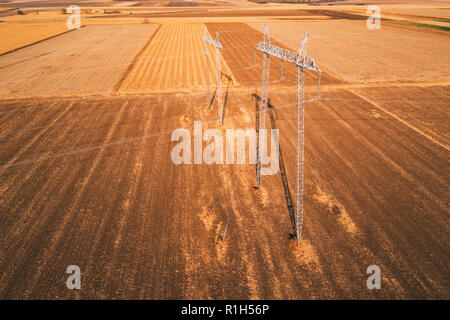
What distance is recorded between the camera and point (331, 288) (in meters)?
10.8

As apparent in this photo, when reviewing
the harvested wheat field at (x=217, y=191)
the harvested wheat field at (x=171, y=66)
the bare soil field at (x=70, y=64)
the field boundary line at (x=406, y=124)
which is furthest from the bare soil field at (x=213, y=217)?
the bare soil field at (x=70, y=64)

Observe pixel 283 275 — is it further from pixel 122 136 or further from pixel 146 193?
pixel 122 136

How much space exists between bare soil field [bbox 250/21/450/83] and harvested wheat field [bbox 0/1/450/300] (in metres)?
2.00

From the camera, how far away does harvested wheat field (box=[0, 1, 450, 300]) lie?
37.1 ft

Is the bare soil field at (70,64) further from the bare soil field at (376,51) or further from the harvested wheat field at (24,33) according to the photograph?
the bare soil field at (376,51)

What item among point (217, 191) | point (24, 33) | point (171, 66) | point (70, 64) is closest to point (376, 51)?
point (171, 66)

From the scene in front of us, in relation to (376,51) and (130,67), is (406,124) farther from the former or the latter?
(130,67)

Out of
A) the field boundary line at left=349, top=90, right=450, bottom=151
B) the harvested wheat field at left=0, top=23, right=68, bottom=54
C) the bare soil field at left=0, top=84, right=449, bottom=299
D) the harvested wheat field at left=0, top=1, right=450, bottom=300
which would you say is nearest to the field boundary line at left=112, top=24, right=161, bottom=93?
the harvested wheat field at left=0, top=1, right=450, bottom=300

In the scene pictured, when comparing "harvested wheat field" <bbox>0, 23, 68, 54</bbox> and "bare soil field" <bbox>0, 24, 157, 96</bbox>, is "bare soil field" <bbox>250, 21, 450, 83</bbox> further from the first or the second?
"harvested wheat field" <bbox>0, 23, 68, 54</bbox>

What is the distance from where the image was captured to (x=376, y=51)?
159 ft

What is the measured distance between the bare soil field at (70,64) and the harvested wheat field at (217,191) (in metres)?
0.72

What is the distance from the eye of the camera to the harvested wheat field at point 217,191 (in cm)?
1131
